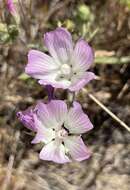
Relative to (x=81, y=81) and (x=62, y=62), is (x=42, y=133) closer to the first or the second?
(x=81, y=81)

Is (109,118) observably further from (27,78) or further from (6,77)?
(6,77)

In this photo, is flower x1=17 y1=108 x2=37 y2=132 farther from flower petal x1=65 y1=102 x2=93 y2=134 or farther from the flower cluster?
flower petal x1=65 y1=102 x2=93 y2=134

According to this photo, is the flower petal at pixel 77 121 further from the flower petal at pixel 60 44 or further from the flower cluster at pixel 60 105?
the flower petal at pixel 60 44

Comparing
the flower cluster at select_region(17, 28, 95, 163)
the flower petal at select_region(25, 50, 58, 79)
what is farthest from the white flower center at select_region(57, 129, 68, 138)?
the flower petal at select_region(25, 50, 58, 79)

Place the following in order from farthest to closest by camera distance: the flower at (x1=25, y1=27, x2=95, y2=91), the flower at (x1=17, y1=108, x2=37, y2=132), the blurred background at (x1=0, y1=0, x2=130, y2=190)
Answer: the blurred background at (x1=0, y1=0, x2=130, y2=190) → the flower at (x1=25, y1=27, x2=95, y2=91) → the flower at (x1=17, y1=108, x2=37, y2=132)

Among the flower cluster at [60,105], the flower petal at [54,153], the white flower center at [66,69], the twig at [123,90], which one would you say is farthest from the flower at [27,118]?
the twig at [123,90]

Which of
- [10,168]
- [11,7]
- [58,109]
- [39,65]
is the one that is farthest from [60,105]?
[11,7]
